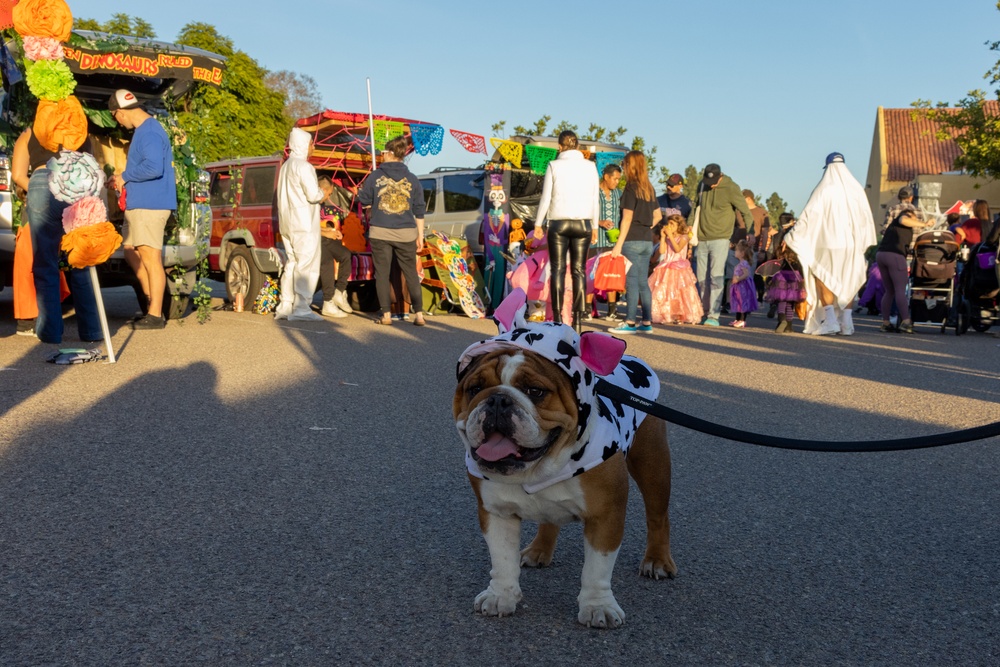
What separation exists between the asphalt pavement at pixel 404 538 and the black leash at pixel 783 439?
567 millimetres

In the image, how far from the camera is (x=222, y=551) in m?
3.44

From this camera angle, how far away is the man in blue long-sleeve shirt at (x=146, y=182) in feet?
31.1

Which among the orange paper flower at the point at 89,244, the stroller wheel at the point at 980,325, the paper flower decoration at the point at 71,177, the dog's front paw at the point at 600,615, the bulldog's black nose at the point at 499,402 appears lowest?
the stroller wheel at the point at 980,325

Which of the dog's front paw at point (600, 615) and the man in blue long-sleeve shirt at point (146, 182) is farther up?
the man in blue long-sleeve shirt at point (146, 182)

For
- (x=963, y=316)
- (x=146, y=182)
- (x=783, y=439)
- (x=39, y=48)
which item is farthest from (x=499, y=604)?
(x=963, y=316)

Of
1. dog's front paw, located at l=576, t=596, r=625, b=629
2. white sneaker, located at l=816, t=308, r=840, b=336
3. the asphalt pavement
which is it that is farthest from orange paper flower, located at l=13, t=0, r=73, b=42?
white sneaker, located at l=816, t=308, r=840, b=336

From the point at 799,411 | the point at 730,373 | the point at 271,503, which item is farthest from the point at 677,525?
the point at 730,373

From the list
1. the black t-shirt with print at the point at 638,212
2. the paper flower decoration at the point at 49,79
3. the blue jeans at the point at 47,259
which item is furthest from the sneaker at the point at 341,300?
the paper flower decoration at the point at 49,79

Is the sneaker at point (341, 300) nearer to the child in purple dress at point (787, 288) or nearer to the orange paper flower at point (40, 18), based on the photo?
the child in purple dress at point (787, 288)

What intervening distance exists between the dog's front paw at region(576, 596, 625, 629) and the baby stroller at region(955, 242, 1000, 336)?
1114cm

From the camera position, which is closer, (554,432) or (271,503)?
(554,432)

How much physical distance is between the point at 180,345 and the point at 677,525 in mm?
6569

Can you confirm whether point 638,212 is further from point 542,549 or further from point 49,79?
point 542,549

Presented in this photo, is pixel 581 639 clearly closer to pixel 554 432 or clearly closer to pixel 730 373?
pixel 554 432
